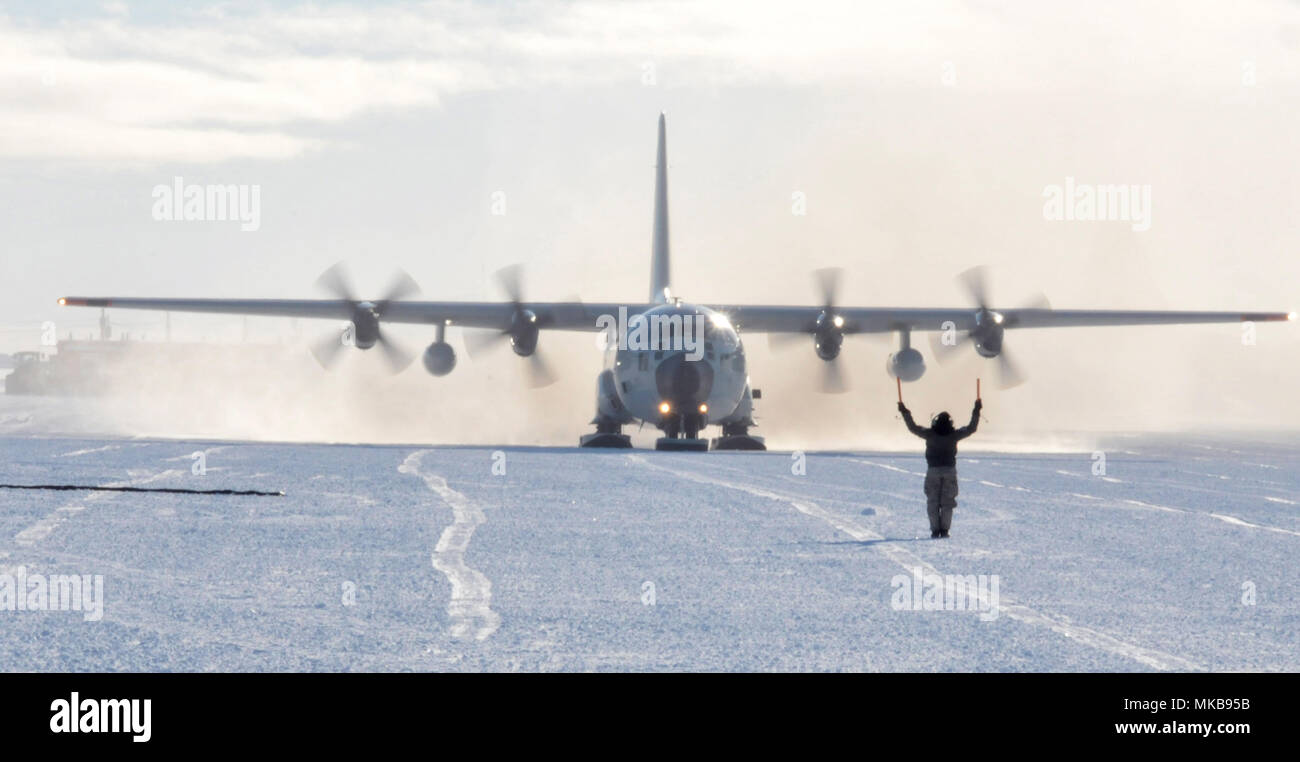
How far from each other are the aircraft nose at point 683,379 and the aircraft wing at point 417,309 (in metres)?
7.02

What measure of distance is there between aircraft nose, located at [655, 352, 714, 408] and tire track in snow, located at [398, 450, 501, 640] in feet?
57.7

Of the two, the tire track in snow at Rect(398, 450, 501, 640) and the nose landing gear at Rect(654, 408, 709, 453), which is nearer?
the tire track in snow at Rect(398, 450, 501, 640)

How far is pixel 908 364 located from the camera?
2068 inches

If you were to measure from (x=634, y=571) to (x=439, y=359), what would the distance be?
109 feet

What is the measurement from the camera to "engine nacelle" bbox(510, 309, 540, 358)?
5294 cm

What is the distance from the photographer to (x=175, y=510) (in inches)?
989

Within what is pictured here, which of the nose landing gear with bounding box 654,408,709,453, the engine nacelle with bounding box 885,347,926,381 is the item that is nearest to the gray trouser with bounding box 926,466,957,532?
the nose landing gear with bounding box 654,408,709,453

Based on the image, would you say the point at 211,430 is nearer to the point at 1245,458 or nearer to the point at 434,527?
the point at 1245,458
